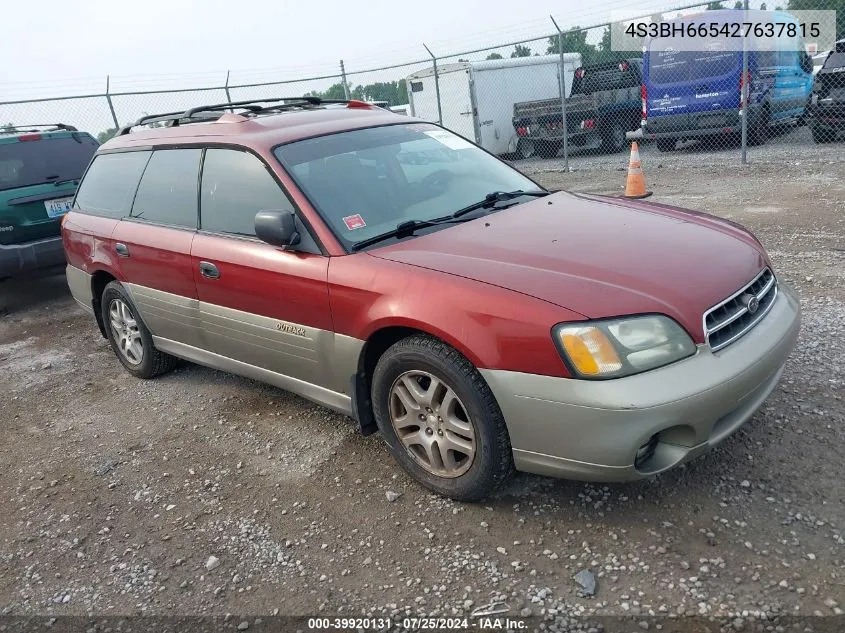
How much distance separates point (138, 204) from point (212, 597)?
279 centimetres

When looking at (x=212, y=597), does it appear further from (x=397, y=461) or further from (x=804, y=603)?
(x=804, y=603)

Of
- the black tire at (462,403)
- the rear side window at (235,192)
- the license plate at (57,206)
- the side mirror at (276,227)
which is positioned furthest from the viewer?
Result: the license plate at (57,206)

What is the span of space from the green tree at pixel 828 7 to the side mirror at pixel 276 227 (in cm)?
1428

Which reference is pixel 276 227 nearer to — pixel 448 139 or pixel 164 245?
pixel 164 245

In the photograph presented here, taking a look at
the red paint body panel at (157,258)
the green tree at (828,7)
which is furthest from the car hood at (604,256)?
the green tree at (828,7)

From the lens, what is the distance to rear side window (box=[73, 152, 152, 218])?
4.61 metres

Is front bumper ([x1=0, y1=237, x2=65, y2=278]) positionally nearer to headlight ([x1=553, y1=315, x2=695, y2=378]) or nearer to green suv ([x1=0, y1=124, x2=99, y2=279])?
green suv ([x1=0, y1=124, x2=99, y2=279])

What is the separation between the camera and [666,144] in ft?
45.5

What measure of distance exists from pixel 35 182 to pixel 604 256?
6356 millimetres

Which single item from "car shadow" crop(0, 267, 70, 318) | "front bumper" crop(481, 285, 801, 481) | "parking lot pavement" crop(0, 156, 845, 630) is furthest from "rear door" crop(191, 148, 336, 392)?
Answer: "car shadow" crop(0, 267, 70, 318)

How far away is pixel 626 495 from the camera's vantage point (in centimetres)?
293

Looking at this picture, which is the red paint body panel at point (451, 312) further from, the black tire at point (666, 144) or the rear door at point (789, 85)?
the black tire at point (666, 144)

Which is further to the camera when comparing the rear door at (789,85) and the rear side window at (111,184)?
the rear door at (789,85)

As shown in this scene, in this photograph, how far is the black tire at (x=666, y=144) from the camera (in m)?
13.7
